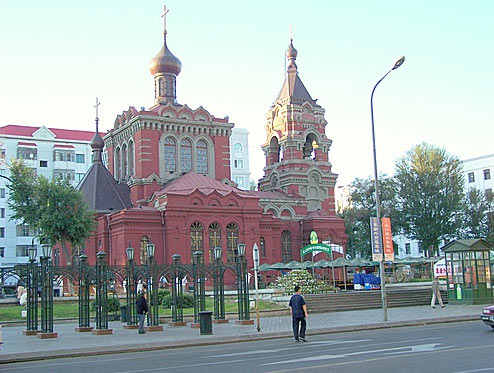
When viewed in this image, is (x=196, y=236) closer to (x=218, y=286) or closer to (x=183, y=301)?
(x=183, y=301)

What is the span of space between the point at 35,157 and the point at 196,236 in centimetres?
4021

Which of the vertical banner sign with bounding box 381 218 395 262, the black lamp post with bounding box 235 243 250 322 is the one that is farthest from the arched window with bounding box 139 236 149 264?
the vertical banner sign with bounding box 381 218 395 262

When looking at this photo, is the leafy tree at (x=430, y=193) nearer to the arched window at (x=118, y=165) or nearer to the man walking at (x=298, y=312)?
the arched window at (x=118, y=165)

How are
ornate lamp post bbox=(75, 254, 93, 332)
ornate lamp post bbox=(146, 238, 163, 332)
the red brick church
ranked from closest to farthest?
ornate lamp post bbox=(75, 254, 93, 332), ornate lamp post bbox=(146, 238, 163, 332), the red brick church

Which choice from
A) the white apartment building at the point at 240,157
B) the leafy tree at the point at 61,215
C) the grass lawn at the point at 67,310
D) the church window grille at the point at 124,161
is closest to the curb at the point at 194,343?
the grass lawn at the point at 67,310

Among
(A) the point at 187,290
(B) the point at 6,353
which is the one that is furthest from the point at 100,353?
(A) the point at 187,290

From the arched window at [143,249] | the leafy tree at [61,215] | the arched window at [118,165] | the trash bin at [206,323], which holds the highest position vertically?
the arched window at [118,165]

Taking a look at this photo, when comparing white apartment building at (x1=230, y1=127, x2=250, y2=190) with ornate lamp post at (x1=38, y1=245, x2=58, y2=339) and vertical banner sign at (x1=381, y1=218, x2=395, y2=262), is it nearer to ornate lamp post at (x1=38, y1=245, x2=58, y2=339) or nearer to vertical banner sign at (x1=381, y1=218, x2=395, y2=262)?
vertical banner sign at (x1=381, y1=218, x2=395, y2=262)

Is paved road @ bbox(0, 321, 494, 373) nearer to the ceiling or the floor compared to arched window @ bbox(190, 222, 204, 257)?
nearer to the floor

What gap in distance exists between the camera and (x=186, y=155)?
6122 centimetres

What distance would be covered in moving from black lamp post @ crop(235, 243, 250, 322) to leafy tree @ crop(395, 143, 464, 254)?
45.2m

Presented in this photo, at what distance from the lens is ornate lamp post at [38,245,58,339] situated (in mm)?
24600

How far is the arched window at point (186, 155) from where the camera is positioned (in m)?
60.9

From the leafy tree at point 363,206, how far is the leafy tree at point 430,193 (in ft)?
11.9
